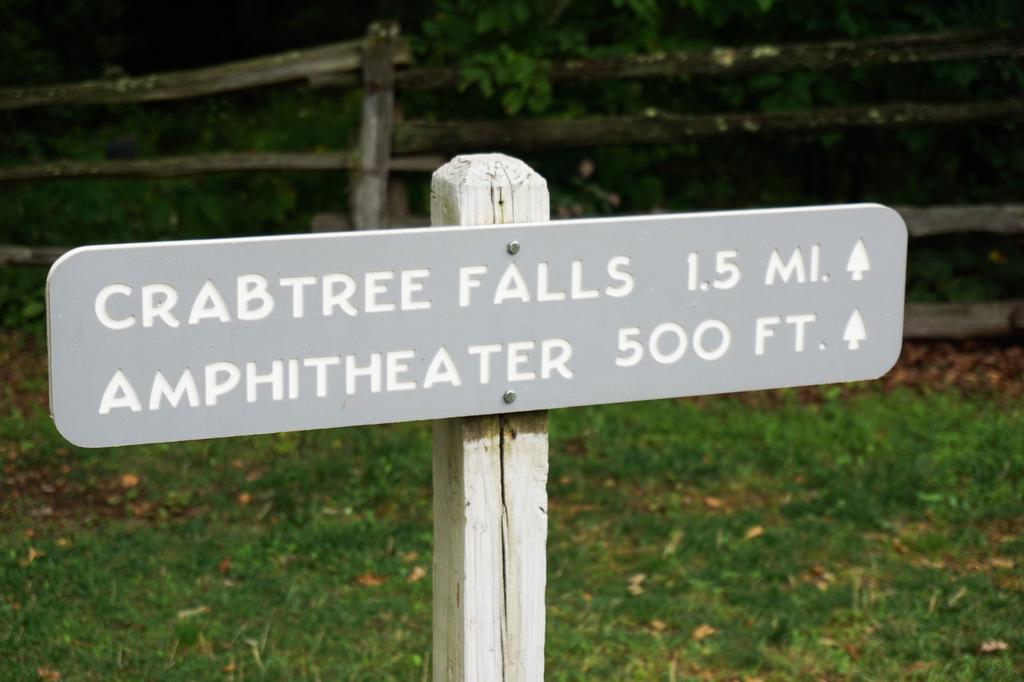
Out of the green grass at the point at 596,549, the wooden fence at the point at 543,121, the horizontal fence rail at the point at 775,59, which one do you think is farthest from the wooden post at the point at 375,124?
the green grass at the point at 596,549

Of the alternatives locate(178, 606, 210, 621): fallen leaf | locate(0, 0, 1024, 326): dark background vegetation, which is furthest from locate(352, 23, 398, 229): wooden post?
locate(178, 606, 210, 621): fallen leaf

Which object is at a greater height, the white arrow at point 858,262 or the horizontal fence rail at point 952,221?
the horizontal fence rail at point 952,221

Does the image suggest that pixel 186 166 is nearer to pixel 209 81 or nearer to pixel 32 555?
pixel 209 81

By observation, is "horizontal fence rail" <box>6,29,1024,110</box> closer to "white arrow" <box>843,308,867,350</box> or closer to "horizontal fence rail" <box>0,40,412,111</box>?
"horizontal fence rail" <box>0,40,412,111</box>

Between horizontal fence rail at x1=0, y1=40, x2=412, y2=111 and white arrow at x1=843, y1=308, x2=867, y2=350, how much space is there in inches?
212

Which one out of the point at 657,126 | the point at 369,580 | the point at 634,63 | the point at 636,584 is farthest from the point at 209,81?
the point at 636,584

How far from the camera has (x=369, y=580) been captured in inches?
177

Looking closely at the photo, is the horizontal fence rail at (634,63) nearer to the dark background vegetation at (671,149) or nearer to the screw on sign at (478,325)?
the dark background vegetation at (671,149)

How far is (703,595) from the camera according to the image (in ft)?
14.4

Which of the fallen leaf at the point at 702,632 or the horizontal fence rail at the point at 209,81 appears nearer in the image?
the fallen leaf at the point at 702,632

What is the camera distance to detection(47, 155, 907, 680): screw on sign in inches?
78.1

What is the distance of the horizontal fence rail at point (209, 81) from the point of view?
7.43 metres

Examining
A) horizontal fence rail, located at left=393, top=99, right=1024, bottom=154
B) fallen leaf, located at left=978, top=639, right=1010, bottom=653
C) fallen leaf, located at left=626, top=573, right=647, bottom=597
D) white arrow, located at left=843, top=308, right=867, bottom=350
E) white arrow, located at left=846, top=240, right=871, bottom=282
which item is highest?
horizontal fence rail, located at left=393, top=99, right=1024, bottom=154

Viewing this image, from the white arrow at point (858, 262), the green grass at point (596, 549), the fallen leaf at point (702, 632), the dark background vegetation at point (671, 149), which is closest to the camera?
the white arrow at point (858, 262)
